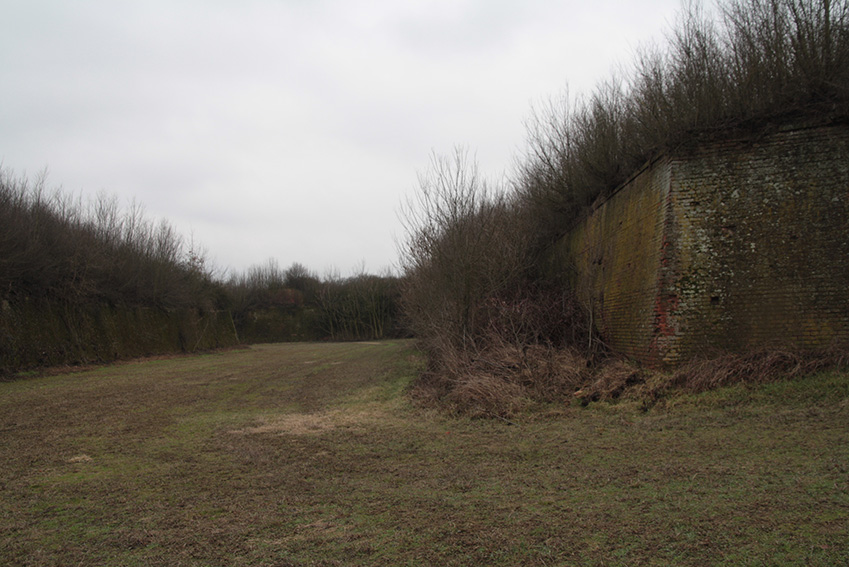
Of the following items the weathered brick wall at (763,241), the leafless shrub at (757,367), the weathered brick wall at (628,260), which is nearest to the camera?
the leafless shrub at (757,367)

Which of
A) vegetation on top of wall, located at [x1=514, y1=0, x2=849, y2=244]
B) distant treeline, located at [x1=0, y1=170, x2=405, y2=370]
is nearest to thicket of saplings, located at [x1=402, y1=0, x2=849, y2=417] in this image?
vegetation on top of wall, located at [x1=514, y1=0, x2=849, y2=244]

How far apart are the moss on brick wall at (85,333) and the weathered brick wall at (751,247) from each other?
16.1m

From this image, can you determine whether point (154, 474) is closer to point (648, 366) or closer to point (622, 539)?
point (622, 539)

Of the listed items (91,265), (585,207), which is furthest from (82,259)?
(585,207)

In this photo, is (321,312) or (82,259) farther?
(321,312)

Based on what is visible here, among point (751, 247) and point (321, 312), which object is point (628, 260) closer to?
point (751, 247)

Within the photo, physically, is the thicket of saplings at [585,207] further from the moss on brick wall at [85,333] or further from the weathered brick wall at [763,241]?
the moss on brick wall at [85,333]

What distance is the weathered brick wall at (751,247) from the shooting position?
726cm

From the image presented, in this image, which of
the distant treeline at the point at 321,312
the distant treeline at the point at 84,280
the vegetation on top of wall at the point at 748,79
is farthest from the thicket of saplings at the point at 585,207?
the distant treeline at the point at 321,312

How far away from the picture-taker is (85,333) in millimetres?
17781

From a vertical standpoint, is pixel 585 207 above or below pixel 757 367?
above

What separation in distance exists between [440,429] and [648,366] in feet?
12.1

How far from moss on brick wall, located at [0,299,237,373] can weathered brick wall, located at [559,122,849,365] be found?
633 inches

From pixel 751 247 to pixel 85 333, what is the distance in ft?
65.8
